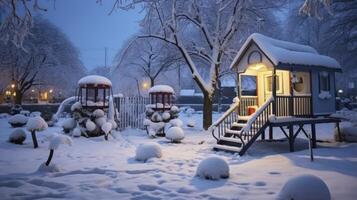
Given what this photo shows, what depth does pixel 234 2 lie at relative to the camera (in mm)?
21312

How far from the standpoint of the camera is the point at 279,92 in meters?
16.2

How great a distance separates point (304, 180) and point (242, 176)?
11.2ft

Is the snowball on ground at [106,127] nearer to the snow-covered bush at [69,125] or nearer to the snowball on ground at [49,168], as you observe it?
the snow-covered bush at [69,125]

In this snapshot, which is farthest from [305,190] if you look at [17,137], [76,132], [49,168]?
[76,132]

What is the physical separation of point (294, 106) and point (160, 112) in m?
8.61

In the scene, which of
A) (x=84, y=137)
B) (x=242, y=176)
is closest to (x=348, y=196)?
(x=242, y=176)

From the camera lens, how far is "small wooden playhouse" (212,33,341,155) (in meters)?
13.3

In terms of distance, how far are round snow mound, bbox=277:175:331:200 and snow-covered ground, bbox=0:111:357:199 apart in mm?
1464

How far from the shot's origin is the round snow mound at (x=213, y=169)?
853cm

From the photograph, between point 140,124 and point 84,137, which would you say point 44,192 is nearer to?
point 84,137

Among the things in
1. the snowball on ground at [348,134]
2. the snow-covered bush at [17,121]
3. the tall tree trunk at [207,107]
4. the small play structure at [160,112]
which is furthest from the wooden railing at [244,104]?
the snow-covered bush at [17,121]

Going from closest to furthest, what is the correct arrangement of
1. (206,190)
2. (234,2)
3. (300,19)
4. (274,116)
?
1. (206,190)
2. (274,116)
3. (234,2)
4. (300,19)

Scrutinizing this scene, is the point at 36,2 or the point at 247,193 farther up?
the point at 36,2

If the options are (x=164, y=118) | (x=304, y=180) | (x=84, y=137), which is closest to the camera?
(x=304, y=180)
